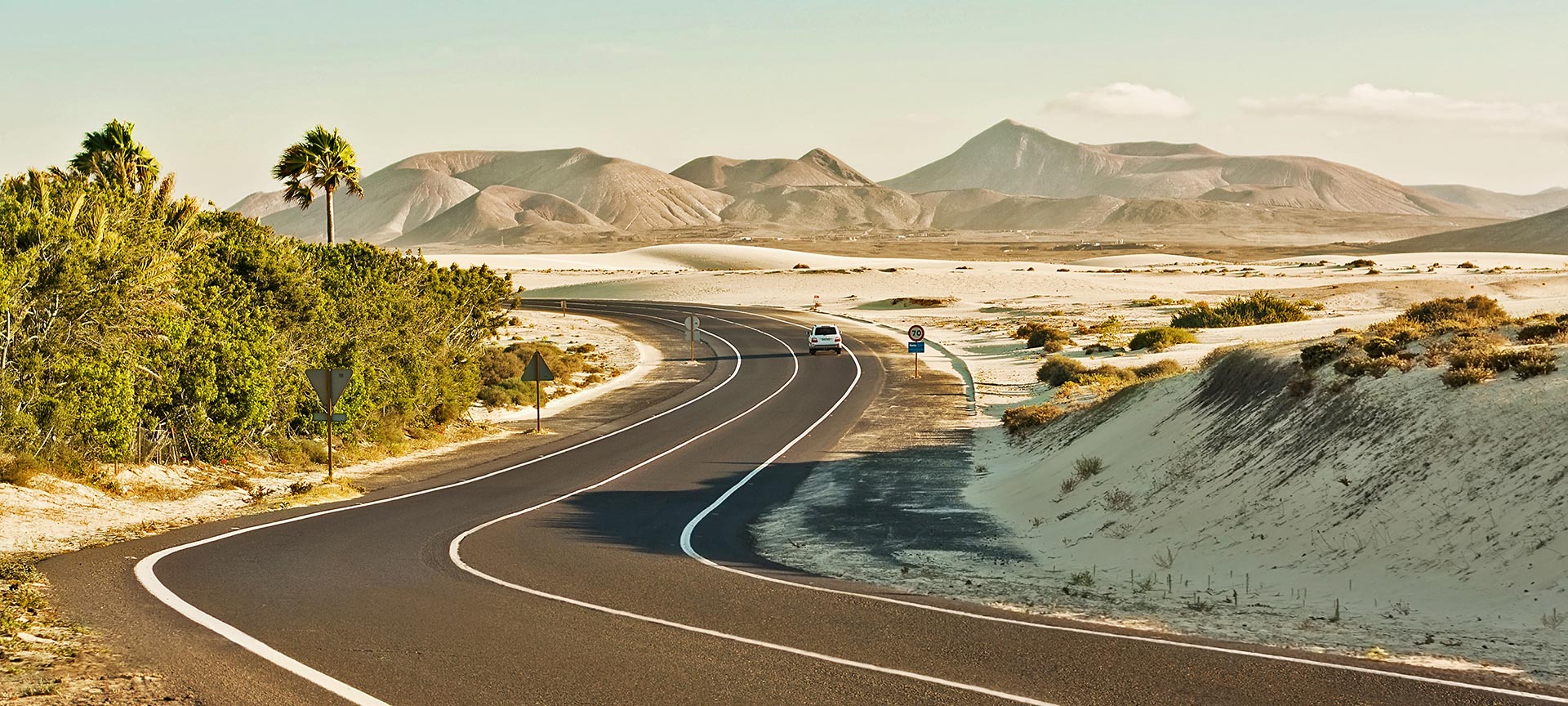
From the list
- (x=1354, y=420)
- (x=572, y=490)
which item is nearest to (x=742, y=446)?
(x=572, y=490)

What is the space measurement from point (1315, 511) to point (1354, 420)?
97.4 inches

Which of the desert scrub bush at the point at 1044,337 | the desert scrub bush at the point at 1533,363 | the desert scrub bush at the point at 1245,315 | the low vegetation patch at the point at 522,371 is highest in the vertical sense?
the desert scrub bush at the point at 1533,363

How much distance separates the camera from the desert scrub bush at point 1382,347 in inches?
750

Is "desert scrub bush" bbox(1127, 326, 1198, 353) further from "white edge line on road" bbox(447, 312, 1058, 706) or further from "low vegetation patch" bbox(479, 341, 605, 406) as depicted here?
"white edge line on road" bbox(447, 312, 1058, 706)

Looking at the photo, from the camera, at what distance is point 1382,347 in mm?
19141

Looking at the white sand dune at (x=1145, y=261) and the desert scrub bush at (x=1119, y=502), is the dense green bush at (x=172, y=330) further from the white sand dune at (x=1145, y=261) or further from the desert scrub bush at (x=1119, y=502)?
the white sand dune at (x=1145, y=261)

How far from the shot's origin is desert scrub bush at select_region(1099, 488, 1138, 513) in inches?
736

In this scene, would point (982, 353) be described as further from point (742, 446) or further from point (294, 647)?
point (294, 647)

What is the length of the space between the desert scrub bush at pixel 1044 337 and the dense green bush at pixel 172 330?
31.9 meters

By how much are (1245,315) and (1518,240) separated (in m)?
152

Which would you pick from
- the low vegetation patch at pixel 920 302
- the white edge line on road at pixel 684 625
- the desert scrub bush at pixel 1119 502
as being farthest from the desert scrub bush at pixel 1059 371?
the low vegetation patch at pixel 920 302

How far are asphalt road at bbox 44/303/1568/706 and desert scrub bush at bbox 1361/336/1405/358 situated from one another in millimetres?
10102

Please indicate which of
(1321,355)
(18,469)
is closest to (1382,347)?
(1321,355)

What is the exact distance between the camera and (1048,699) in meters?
9.19
